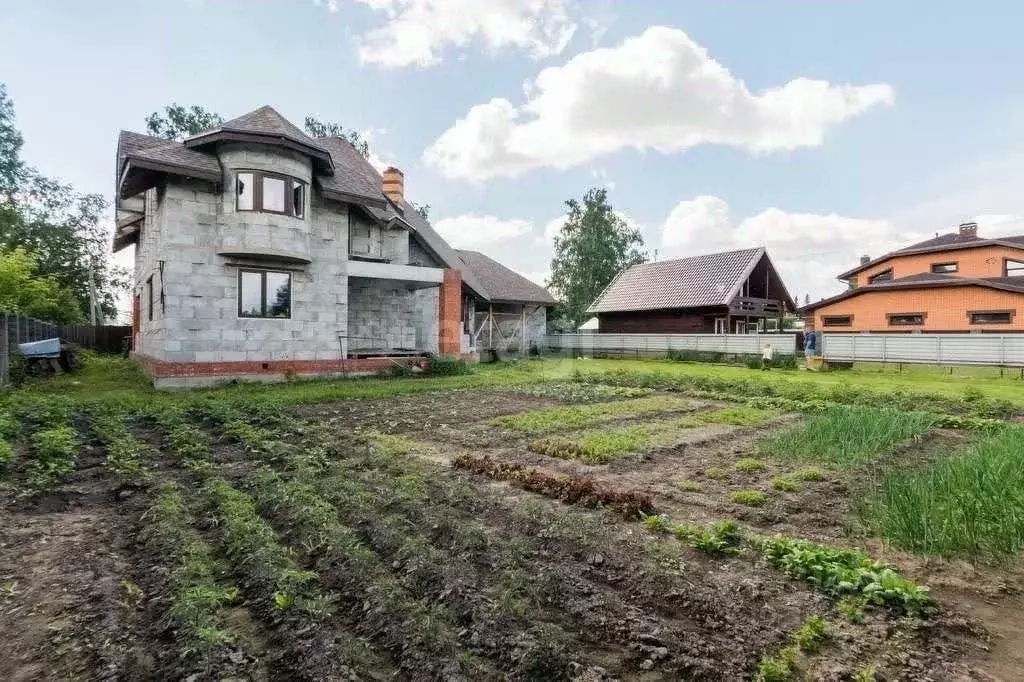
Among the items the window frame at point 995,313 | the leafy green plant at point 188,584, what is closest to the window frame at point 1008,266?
the window frame at point 995,313

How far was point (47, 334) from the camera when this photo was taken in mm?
20312

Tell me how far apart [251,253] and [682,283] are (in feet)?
76.9

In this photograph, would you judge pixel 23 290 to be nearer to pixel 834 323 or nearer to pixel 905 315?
pixel 834 323

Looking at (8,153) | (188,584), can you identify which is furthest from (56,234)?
(188,584)

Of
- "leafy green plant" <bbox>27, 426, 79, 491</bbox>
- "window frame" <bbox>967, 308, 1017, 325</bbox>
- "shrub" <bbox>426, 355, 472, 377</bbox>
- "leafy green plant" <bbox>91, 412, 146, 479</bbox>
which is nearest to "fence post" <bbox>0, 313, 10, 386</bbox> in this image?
"leafy green plant" <bbox>91, 412, 146, 479</bbox>

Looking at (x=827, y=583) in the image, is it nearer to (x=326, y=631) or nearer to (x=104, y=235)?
(x=326, y=631)

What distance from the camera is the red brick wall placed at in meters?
20.7

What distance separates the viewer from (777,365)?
74.3ft

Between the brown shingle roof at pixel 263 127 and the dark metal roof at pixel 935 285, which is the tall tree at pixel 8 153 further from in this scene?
the dark metal roof at pixel 935 285

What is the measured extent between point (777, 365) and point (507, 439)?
17880 mm

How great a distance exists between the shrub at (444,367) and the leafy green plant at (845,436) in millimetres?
11231

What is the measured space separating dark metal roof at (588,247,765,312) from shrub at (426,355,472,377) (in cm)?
1562

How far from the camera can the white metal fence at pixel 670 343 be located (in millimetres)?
24797

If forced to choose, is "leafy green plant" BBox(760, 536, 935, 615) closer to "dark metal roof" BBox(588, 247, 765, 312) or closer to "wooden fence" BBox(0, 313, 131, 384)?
"wooden fence" BBox(0, 313, 131, 384)
